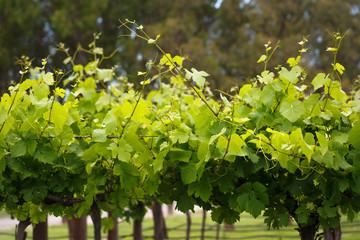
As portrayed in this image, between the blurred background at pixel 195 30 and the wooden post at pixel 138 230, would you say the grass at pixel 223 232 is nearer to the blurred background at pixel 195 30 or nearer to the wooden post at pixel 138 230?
the wooden post at pixel 138 230

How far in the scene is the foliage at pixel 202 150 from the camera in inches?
111

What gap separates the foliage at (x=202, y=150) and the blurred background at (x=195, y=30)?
14.9 m

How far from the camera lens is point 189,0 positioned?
21.2 m

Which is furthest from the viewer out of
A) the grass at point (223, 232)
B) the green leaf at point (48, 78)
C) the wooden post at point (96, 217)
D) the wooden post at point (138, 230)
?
the grass at point (223, 232)

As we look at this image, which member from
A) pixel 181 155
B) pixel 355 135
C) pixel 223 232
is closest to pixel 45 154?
pixel 181 155

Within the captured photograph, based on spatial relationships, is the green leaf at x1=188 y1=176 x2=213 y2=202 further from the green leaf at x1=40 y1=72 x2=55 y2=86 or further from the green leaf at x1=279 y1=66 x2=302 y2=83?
the green leaf at x1=40 y1=72 x2=55 y2=86

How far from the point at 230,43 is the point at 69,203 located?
18.8 metres

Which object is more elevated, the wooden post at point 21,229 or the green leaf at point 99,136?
the green leaf at point 99,136

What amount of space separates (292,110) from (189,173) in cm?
70

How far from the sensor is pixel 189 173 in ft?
→ 9.36

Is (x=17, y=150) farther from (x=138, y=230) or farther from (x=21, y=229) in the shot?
(x=138, y=230)

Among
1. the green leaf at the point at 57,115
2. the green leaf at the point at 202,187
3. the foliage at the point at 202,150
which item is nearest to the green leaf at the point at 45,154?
the foliage at the point at 202,150

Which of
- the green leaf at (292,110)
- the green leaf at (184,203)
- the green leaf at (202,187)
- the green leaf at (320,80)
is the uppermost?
the green leaf at (320,80)

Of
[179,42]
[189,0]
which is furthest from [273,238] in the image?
[189,0]
